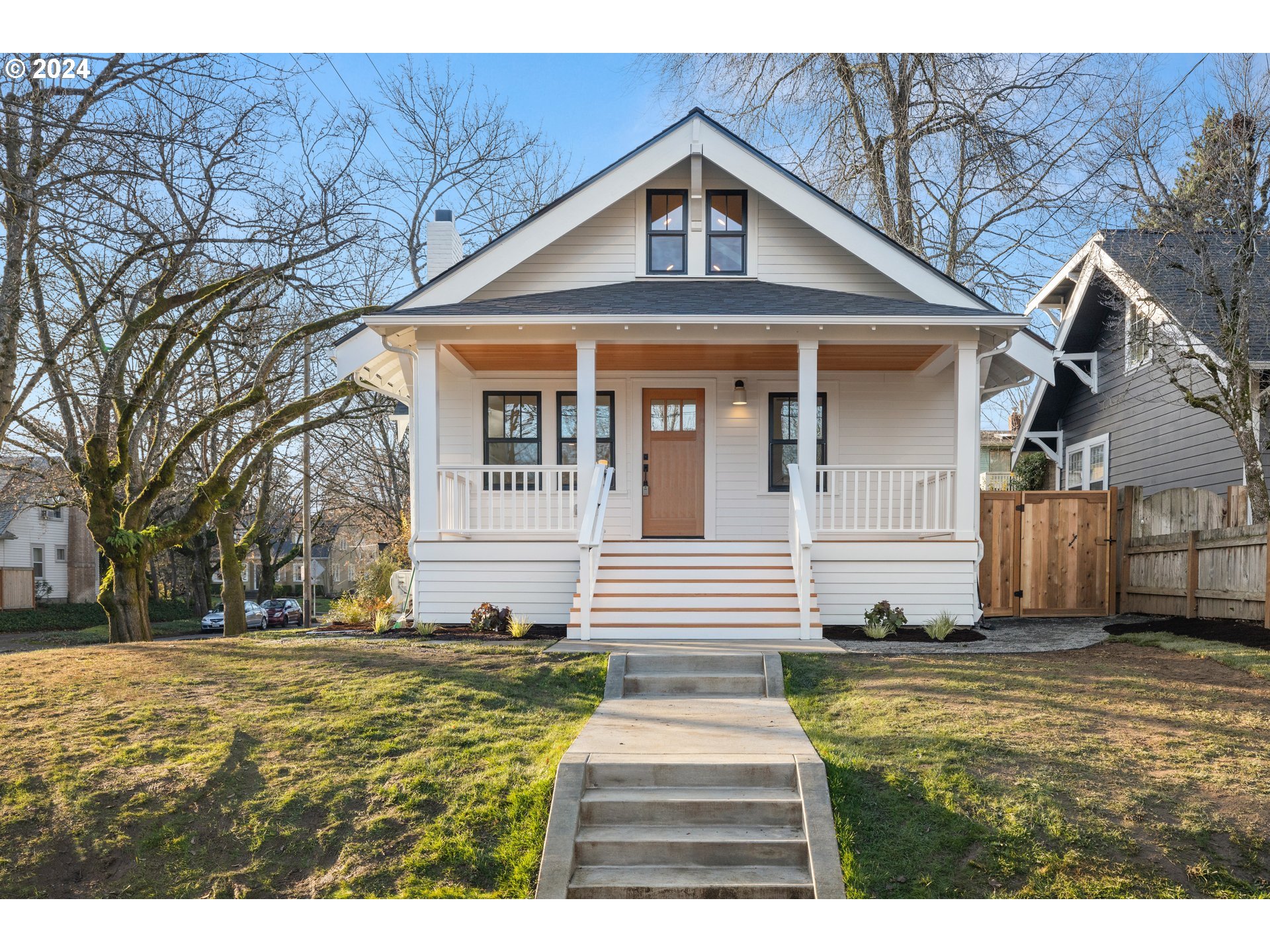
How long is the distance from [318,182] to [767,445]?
315 inches

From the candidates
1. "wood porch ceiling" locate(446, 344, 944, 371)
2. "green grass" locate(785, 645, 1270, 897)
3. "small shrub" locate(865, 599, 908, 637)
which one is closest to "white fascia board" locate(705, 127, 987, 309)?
A: "wood porch ceiling" locate(446, 344, 944, 371)

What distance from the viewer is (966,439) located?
10.6 meters

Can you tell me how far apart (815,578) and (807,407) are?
2090mm

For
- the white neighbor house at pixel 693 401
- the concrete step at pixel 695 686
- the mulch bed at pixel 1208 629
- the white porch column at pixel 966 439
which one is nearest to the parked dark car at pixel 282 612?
the white neighbor house at pixel 693 401

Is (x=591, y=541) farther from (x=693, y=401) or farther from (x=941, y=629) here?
(x=941, y=629)

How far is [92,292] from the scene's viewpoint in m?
15.2

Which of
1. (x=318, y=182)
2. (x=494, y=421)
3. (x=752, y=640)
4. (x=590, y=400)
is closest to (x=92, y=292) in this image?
(x=318, y=182)

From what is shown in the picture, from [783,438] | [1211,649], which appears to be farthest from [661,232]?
[1211,649]

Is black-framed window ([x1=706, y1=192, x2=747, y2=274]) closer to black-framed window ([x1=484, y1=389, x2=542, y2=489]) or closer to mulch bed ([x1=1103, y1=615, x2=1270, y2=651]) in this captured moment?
black-framed window ([x1=484, y1=389, x2=542, y2=489])

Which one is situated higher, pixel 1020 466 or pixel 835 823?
pixel 1020 466

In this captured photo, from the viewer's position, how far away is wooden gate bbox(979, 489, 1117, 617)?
1265 cm

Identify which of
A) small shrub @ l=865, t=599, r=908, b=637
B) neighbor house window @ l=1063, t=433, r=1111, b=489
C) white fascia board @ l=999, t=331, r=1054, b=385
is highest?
white fascia board @ l=999, t=331, r=1054, b=385

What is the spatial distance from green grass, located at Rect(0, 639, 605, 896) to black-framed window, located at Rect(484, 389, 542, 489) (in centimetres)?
538
